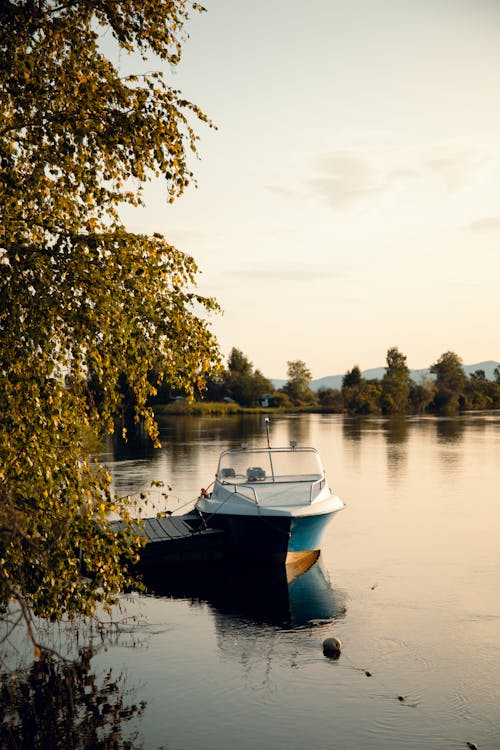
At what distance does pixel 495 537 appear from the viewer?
27.7 meters

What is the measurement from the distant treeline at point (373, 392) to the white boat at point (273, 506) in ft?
357

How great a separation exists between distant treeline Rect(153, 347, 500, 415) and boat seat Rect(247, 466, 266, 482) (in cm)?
10917

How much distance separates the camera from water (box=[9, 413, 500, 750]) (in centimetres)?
1233

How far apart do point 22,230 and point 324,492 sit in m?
14.3

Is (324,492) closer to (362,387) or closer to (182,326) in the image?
(182,326)

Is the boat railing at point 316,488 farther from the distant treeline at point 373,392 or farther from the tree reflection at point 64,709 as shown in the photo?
the distant treeline at point 373,392

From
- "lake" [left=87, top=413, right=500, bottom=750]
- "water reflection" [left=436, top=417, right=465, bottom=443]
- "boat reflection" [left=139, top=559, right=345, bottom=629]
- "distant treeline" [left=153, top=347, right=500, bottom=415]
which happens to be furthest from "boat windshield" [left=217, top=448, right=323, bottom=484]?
"distant treeline" [left=153, top=347, right=500, bottom=415]

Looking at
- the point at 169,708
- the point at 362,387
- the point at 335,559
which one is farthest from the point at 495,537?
the point at 362,387

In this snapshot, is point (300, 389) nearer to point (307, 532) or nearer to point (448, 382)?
point (448, 382)

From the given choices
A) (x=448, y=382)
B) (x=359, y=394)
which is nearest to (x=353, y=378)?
(x=359, y=394)

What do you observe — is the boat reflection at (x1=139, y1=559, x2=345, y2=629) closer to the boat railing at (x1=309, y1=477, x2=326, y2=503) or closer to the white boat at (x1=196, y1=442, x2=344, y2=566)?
the white boat at (x1=196, y1=442, x2=344, y2=566)

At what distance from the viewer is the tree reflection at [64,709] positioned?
11.8 metres

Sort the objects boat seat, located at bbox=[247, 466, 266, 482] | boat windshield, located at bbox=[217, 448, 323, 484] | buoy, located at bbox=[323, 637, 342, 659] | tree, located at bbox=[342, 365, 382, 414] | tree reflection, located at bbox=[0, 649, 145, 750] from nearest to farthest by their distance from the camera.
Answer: tree reflection, located at bbox=[0, 649, 145, 750] → buoy, located at bbox=[323, 637, 342, 659] → boat seat, located at bbox=[247, 466, 266, 482] → boat windshield, located at bbox=[217, 448, 323, 484] → tree, located at bbox=[342, 365, 382, 414]

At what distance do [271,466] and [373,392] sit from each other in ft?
404
